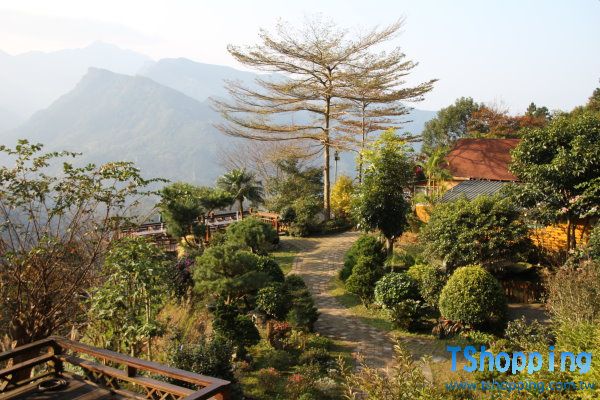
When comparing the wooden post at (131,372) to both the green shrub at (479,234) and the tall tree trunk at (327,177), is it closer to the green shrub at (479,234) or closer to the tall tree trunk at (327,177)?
the green shrub at (479,234)

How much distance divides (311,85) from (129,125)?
167795mm

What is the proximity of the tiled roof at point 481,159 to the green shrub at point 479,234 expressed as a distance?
11209 millimetres

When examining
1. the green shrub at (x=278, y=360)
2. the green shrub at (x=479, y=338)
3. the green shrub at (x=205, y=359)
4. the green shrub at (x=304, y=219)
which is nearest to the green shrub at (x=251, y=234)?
the green shrub at (x=304, y=219)

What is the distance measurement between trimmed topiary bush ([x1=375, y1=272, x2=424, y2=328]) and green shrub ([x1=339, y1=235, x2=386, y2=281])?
1568mm

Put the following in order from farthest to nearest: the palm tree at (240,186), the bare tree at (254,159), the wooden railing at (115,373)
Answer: the bare tree at (254,159) < the palm tree at (240,186) < the wooden railing at (115,373)

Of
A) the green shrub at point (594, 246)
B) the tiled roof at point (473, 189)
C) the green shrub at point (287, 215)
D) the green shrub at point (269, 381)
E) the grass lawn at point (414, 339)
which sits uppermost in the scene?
the tiled roof at point (473, 189)

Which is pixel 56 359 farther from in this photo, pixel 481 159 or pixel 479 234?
pixel 481 159

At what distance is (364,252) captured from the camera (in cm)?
1188

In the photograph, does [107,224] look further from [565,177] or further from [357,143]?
[357,143]

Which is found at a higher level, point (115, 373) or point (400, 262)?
point (400, 262)

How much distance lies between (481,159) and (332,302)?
14.2 meters

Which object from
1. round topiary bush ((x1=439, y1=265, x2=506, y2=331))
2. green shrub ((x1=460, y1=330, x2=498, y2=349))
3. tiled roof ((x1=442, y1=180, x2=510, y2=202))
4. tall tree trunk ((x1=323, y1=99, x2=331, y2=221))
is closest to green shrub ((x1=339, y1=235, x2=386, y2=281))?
round topiary bush ((x1=439, y1=265, x2=506, y2=331))

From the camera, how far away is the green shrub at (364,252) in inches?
465

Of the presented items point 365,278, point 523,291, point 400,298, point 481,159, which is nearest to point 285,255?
point 365,278
